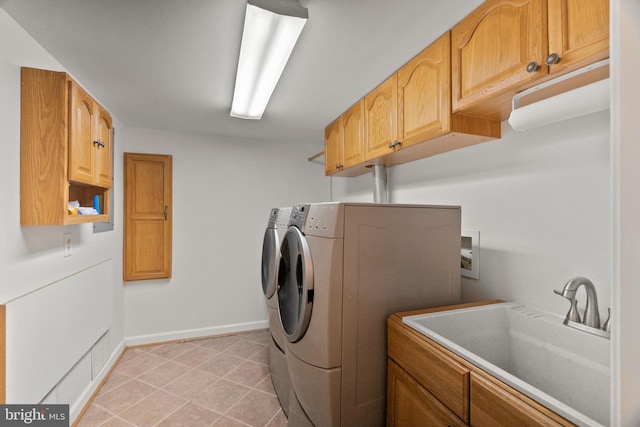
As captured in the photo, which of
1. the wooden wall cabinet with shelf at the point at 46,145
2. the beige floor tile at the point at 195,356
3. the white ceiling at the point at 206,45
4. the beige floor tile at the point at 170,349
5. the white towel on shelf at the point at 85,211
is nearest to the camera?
the white ceiling at the point at 206,45

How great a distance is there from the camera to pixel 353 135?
7.77 feet

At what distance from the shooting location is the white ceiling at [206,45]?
1271 mm

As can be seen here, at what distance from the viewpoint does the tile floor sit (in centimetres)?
196

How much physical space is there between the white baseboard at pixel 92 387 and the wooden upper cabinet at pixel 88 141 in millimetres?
1425

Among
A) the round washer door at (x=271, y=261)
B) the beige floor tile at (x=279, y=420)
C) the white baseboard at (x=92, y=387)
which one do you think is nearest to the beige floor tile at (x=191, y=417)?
the beige floor tile at (x=279, y=420)

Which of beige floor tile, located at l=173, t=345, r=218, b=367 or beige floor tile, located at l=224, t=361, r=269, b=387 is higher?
beige floor tile, located at l=224, t=361, r=269, b=387

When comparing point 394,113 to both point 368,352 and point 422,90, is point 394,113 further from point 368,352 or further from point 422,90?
point 368,352

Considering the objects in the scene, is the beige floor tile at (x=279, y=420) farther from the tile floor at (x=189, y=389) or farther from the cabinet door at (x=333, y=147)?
the cabinet door at (x=333, y=147)

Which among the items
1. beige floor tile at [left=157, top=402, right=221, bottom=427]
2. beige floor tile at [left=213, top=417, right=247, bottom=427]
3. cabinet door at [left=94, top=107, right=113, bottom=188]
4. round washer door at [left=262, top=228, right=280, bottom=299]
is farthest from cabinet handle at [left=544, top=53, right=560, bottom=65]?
beige floor tile at [left=157, top=402, right=221, bottom=427]

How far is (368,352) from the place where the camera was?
1354mm

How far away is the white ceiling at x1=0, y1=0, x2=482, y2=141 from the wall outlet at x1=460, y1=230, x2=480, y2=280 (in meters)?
1.09

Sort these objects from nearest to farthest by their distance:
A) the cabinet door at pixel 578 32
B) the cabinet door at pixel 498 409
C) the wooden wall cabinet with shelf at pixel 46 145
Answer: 1. the cabinet door at pixel 498 409
2. the cabinet door at pixel 578 32
3. the wooden wall cabinet with shelf at pixel 46 145

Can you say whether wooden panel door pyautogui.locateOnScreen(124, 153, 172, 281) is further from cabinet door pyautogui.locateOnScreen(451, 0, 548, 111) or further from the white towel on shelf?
cabinet door pyautogui.locateOnScreen(451, 0, 548, 111)

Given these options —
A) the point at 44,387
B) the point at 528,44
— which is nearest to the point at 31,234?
the point at 44,387
